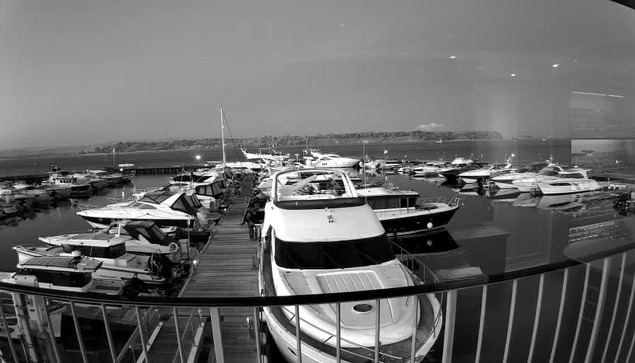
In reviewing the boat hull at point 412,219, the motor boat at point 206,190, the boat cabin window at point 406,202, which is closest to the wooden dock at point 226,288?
the motor boat at point 206,190

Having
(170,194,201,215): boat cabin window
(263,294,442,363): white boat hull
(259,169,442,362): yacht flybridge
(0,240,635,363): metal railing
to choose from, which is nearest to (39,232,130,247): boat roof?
(0,240,635,363): metal railing

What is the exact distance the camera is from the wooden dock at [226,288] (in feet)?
11.8

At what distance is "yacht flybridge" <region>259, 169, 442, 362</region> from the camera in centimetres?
271

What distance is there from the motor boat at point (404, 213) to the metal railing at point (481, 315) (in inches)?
150

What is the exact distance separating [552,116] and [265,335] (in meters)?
4.45

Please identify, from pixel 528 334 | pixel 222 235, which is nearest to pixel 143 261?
pixel 222 235

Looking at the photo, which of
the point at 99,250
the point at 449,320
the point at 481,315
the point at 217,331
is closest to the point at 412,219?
the point at 99,250

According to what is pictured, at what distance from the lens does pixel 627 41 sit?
10.3 ft

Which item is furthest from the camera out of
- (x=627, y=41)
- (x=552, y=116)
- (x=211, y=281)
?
(x=211, y=281)

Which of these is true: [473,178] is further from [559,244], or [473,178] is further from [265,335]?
[265,335]

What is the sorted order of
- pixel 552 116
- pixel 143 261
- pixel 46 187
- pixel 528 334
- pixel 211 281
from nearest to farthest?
pixel 552 116 < pixel 528 334 < pixel 211 281 < pixel 143 261 < pixel 46 187

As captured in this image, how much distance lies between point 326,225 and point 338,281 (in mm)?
841

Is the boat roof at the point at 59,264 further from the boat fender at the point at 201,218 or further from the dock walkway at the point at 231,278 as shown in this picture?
the boat fender at the point at 201,218

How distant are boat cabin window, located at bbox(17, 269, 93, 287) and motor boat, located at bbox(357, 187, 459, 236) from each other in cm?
781
